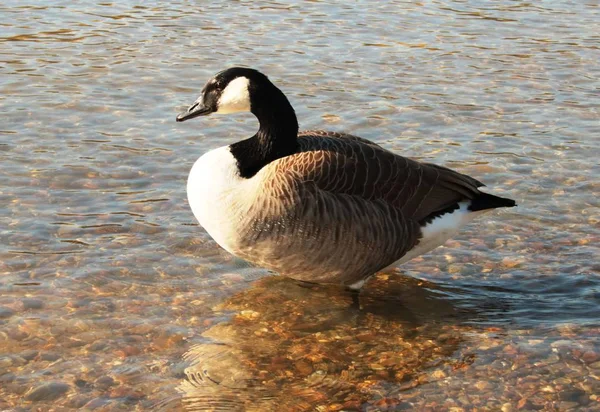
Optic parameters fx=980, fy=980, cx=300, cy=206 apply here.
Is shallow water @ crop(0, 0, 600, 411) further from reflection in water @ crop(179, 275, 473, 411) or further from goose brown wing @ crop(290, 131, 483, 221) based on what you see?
goose brown wing @ crop(290, 131, 483, 221)

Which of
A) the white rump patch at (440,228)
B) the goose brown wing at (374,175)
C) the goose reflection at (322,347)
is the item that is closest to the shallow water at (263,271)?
the goose reflection at (322,347)

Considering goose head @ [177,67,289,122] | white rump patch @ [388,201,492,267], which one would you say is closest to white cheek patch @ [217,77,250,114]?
goose head @ [177,67,289,122]

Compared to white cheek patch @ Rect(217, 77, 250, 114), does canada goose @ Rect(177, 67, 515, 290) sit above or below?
below

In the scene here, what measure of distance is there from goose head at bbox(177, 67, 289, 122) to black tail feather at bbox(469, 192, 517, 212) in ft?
5.27

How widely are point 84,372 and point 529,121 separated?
6.18 metres

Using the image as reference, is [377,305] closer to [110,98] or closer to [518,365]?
[518,365]

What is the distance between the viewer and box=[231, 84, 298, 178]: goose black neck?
6691 millimetres

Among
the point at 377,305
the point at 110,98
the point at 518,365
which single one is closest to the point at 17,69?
the point at 110,98

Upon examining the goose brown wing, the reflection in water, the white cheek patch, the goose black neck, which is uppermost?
the white cheek patch

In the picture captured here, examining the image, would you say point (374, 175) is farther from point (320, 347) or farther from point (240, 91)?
point (320, 347)

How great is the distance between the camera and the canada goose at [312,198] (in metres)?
6.47

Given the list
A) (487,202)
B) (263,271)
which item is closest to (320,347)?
(263,271)

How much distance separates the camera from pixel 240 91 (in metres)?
6.85

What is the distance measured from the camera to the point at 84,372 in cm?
587
